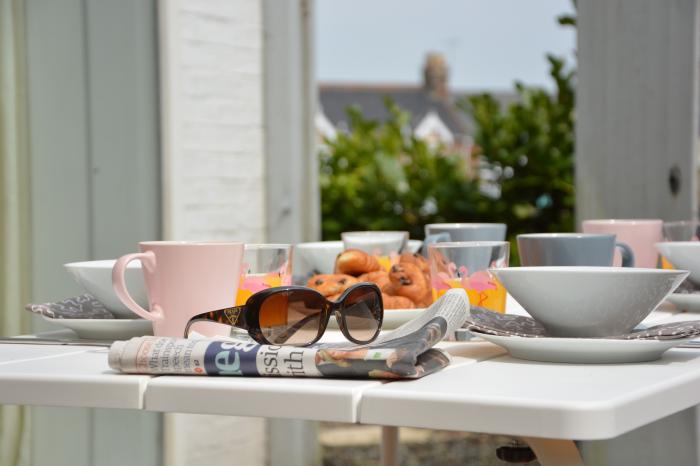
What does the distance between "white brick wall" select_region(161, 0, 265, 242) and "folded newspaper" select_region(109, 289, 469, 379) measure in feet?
6.24

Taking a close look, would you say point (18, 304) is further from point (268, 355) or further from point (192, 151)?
point (268, 355)

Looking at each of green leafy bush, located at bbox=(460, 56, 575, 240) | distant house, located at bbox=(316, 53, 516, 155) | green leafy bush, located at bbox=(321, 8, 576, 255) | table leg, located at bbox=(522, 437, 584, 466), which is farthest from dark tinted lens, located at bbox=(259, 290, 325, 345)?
distant house, located at bbox=(316, 53, 516, 155)

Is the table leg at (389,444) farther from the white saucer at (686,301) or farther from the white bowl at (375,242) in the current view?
the white saucer at (686,301)

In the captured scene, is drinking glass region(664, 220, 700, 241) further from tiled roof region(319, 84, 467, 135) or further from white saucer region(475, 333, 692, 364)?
tiled roof region(319, 84, 467, 135)

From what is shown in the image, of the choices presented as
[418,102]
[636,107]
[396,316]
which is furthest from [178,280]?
[418,102]

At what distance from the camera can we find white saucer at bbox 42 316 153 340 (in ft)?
3.66

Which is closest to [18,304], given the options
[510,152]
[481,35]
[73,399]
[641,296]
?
[73,399]

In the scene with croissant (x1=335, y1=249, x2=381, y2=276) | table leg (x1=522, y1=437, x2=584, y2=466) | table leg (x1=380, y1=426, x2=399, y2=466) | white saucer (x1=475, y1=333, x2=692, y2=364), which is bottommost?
table leg (x1=380, y1=426, x2=399, y2=466)

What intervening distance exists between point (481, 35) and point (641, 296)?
2954 centimetres

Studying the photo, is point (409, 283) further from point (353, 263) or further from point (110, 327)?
point (110, 327)

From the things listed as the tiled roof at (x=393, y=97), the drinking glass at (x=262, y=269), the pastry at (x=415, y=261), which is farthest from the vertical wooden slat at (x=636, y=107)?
the tiled roof at (x=393, y=97)

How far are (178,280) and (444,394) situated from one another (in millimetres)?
373

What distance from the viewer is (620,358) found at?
0.88m

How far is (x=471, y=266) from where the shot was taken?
1.11m
